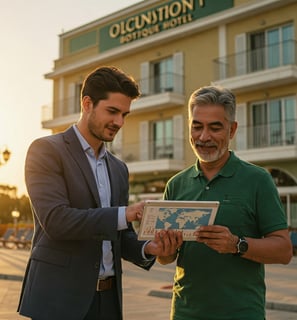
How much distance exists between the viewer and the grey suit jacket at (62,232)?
3.14m

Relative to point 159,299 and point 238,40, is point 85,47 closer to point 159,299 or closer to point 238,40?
point 238,40

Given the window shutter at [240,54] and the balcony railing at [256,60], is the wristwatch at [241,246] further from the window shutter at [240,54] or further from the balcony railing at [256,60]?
the window shutter at [240,54]

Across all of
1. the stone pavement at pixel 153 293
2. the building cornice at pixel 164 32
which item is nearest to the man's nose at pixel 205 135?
the stone pavement at pixel 153 293

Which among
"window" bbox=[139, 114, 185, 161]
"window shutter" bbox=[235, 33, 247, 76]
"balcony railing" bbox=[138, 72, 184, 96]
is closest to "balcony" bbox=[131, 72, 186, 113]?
"balcony railing" bbox=[138, 72, 184, 96]

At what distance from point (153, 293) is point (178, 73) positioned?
18.6 meters

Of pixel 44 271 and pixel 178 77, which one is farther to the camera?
pixel 178 77

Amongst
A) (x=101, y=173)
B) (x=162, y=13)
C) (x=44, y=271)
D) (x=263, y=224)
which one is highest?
(x=162, y=13)

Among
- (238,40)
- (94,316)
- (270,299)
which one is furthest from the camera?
Answer: (238,40)

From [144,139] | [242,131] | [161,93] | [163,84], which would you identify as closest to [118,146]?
[144,139]

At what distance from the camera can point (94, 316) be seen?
342cm

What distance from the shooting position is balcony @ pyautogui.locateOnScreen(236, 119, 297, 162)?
79.3 feet

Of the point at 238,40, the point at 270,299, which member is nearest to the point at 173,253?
the point at 270,299

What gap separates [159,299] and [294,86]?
50.0 ft

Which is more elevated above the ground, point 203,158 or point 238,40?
point 238,40
